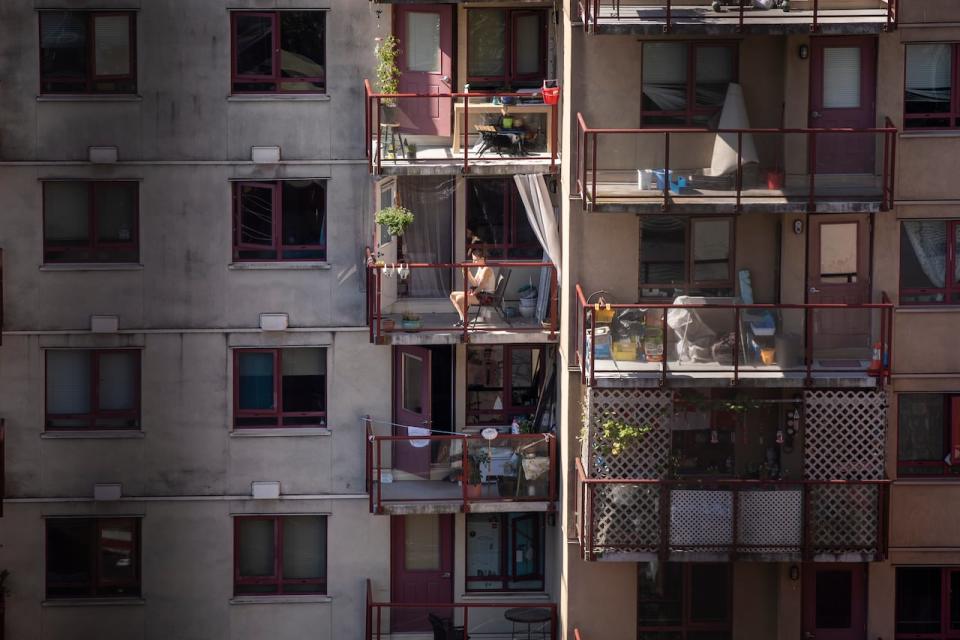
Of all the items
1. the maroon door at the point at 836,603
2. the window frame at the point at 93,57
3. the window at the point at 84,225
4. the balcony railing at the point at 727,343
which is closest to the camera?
the balcony railing at the point at 727,343

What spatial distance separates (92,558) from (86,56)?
8104mm

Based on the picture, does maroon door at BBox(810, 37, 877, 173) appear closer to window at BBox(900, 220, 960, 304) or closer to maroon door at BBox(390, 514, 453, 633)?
window at BBox(900, 220, 960, 304)

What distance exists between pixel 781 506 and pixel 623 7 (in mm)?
7649

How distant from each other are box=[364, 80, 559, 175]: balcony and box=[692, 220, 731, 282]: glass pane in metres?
2.53

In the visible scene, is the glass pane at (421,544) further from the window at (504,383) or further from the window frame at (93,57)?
the window frame at (93,57)

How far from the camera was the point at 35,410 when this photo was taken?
3006 centimetres

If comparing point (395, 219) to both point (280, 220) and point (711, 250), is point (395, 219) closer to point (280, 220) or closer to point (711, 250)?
point (280, 220)

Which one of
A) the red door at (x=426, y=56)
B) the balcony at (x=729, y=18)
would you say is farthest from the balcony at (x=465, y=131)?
the balcony at (x=729, y=18)

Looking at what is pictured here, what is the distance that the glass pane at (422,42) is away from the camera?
29719 millimetres

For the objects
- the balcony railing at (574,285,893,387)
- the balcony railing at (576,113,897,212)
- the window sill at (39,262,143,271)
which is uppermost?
the balcony railing at (576,113,897,212)

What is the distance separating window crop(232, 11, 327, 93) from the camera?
29.8 metres

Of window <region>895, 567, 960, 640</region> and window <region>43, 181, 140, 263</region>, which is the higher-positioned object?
window <region>43, 181, 140, 263</region>

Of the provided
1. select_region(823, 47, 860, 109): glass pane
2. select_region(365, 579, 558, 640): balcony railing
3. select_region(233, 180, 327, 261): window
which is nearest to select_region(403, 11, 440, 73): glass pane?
select_region(233, 180, 327, 261): window

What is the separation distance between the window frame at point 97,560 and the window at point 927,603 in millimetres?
12122
